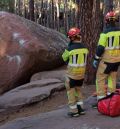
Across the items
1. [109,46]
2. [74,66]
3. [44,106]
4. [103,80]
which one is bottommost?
[44,106]

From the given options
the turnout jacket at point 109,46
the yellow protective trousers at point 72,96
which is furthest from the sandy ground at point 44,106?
the turnout jacket at point 109,46

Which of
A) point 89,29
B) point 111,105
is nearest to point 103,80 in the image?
point 111,105

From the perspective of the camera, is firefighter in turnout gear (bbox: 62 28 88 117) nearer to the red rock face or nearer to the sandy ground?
the sandy ground

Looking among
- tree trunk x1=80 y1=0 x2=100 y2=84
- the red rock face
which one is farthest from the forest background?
the red rock face

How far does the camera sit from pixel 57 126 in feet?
23.7

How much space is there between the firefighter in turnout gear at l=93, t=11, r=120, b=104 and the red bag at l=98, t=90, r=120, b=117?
0.42 m

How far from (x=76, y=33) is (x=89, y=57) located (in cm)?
290

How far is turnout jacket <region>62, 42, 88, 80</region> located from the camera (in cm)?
761

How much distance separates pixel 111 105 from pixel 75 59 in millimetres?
1063

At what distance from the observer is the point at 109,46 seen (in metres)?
7.66

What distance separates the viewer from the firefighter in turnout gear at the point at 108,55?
25.0 feet

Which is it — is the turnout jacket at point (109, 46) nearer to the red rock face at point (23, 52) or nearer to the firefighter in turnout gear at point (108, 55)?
the firefighter in turnout gear at point (108, 55)

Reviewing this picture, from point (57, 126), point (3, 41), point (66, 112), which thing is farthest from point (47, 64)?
point (57, 126)

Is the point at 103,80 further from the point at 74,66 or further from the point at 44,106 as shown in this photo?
the point at 44,106
